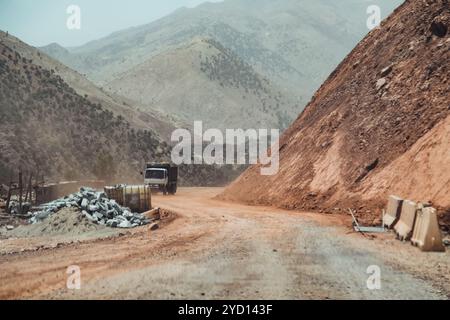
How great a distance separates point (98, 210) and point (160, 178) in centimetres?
2141

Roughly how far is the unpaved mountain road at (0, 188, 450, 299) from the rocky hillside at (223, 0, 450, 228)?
4.87m

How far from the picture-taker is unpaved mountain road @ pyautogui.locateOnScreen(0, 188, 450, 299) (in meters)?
9.34

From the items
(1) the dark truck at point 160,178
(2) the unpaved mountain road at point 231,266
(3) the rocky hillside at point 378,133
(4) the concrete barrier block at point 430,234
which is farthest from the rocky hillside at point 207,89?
(4) the concrete barrier block at point 430,234

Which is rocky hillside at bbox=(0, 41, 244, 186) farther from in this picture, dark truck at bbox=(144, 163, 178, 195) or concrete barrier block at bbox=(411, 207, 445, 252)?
concrete barrier block at bbox=(411, 207, 445, 252)

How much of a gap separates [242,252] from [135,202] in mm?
10880

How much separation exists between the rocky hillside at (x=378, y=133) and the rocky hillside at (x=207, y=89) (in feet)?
299

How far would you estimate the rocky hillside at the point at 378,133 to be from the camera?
21500 mm

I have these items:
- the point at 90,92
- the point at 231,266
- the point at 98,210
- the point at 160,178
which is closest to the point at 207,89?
the point at 90,92

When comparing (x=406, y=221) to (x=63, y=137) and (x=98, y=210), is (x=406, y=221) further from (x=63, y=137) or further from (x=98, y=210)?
(x=63, y=137)

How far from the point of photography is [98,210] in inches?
784

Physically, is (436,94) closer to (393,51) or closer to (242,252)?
(393,51)

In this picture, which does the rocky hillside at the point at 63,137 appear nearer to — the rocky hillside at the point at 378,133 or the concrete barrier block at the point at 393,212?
the rocky hillside at the point at 378,133
